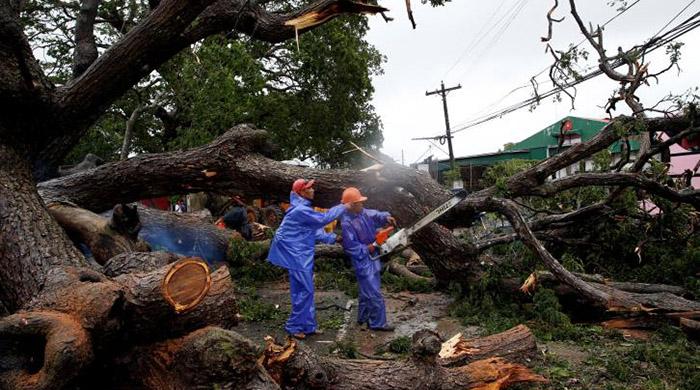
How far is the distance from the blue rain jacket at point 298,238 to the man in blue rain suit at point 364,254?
1.33ft

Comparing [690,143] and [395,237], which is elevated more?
[690,143]

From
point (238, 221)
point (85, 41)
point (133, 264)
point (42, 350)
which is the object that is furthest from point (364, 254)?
point (238, 221)

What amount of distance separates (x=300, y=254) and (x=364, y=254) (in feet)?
2.54

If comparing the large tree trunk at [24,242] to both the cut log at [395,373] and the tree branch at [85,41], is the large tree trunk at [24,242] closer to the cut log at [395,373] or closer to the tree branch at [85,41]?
the cut log at [395,373]

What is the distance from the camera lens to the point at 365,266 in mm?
5949

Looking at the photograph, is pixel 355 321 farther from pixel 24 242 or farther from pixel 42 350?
pixel 42 350

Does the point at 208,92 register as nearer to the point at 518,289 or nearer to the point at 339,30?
the point at 339,30

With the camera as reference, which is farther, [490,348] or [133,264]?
[490,348]

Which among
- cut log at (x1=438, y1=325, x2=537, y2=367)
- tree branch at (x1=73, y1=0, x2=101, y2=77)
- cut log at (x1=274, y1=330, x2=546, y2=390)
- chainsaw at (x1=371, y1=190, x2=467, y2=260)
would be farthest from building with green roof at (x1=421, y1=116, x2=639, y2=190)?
cut log at (x1=274, y1=330, x2=546, y2=390)

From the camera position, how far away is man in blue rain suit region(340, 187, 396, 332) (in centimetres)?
587

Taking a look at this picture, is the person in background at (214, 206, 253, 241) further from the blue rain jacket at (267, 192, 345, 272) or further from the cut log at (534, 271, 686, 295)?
the cut log at (534, 271, 686, 295)

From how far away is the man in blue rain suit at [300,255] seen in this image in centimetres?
555

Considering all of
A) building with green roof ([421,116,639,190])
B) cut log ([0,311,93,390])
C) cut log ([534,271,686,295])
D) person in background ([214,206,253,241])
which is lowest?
cut log ([534,271,686,295])

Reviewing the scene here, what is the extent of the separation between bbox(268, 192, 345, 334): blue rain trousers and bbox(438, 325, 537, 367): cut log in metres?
1.94
